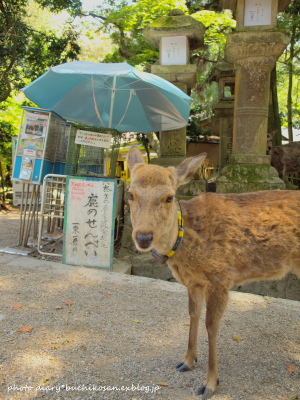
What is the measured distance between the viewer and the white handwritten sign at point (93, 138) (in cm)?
554

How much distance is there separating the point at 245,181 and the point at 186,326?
3487 millimetres

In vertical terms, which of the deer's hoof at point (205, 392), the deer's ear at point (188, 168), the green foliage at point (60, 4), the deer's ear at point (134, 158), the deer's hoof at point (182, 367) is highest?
the green foliage at point (60, 4)

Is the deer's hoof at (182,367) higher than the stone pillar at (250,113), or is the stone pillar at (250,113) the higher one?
the stone pillar at (250,113)

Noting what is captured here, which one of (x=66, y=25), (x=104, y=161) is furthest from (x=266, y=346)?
(x=66, y=25)

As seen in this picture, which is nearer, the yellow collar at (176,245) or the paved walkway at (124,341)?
the paved walkway at (124,341)

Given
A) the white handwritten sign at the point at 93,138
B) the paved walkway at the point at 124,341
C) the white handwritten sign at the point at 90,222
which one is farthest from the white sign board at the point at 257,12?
the paved walkway at the point at 124,341

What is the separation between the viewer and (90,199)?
5.38 m

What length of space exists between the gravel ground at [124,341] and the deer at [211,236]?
1.04ft

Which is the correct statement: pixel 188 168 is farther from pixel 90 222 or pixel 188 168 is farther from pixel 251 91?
pixel 251 91

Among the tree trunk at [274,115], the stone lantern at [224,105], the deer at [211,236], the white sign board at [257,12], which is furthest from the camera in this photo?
the tree trunk at [274,115]

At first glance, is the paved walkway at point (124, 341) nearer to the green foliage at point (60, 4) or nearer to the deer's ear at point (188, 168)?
the deer's ear at point (188, 168)

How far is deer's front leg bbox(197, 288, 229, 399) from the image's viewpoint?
264 cm

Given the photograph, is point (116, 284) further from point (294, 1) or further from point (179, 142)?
point (294, 1)

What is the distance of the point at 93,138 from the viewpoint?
18.2ft
